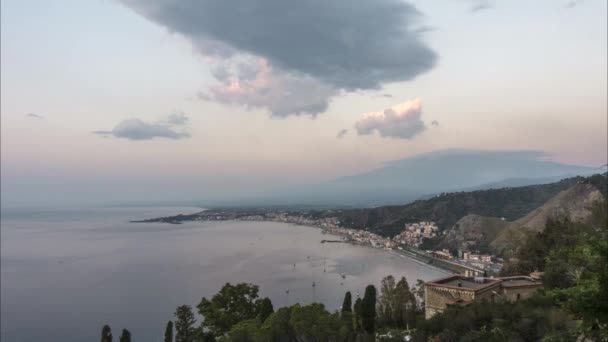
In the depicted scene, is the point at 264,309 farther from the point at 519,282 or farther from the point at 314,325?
the point at 519,282

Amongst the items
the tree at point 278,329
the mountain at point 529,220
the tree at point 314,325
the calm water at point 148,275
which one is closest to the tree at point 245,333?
the tree at point 278,329

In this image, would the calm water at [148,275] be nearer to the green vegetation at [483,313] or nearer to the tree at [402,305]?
the tree at [402,305]

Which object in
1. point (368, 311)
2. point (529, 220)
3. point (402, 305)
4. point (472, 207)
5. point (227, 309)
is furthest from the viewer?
point (472, 207)

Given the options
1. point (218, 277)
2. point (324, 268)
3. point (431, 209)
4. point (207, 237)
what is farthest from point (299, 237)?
point (218, 277)

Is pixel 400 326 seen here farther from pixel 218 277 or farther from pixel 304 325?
pixel 218 277

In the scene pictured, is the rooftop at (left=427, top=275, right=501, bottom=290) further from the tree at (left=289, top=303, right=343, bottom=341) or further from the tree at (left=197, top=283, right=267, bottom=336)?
the tree at (left=197, top=283, right=267, bottom=336)

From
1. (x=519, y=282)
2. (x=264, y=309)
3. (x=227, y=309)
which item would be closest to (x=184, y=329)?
(x=227, y=309)

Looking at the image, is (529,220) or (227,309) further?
(529,220)
